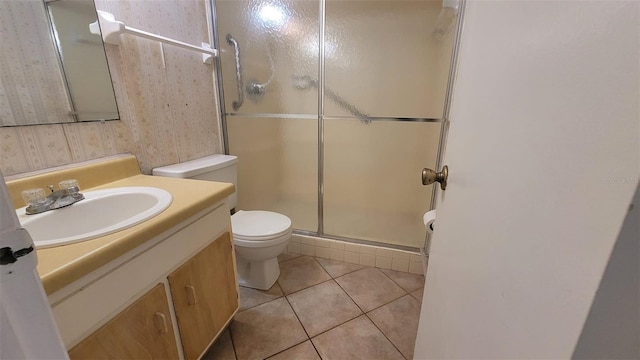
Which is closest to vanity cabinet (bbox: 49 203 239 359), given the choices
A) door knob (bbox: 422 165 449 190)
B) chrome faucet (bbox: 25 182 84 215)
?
chrome faucet (bbox: 25 182 84 215)

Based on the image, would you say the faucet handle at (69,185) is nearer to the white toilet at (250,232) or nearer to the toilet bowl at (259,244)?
the white toilet at (250,232)

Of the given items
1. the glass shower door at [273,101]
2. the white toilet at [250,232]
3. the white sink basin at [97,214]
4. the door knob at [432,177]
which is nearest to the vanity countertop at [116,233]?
the white sink basin at [97,214]

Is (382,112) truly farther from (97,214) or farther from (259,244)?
(97,214)

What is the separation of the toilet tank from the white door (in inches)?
48.4

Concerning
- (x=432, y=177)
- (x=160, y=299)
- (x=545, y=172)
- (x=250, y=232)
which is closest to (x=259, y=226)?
Result: (x=250, y=232)

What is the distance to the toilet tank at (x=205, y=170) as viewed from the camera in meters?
1.36

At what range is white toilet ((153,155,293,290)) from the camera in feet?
4.64

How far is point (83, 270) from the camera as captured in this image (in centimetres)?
56

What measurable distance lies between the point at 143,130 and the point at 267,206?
105 cm

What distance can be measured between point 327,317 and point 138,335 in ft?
3.07

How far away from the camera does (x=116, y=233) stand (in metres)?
0.66

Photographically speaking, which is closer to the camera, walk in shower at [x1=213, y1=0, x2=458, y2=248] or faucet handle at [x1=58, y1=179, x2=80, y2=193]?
faucet handle at [x1=58, y1=179, x2=80, y2=193]

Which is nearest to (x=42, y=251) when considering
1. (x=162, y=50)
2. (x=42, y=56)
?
(x=42, y=56)

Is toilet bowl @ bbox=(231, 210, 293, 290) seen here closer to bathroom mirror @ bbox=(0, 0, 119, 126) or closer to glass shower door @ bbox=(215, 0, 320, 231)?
glass shower door @ bbox=(215, 0, 320, 231)
